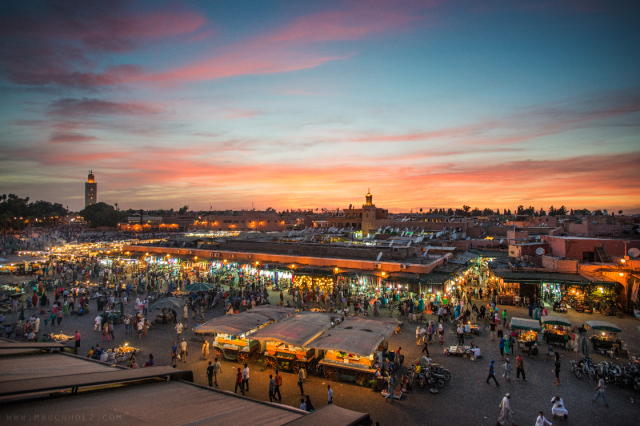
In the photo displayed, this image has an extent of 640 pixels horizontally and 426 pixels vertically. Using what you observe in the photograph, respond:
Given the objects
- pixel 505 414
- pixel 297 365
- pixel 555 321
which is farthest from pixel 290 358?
pixel 555 321

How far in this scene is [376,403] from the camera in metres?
10.2

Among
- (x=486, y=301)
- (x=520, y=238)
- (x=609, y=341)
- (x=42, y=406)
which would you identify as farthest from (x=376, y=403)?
(x=520, y=238)

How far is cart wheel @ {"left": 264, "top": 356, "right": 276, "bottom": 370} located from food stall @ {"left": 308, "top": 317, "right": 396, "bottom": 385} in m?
1.83

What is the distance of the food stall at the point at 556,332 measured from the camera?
14553 mm

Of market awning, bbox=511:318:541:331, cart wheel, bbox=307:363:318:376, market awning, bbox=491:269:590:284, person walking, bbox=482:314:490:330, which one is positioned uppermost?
market awning, bbox=491:269:590:284

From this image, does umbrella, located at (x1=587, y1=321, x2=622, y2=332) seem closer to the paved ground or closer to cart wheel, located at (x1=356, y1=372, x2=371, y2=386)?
the paved ground

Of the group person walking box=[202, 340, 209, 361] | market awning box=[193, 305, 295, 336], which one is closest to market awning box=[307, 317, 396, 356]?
market awning box=[193, 305, 295, 336]

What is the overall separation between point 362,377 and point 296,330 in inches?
120

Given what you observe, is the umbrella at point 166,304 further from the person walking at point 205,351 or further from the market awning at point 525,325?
the market awning at point 525,325

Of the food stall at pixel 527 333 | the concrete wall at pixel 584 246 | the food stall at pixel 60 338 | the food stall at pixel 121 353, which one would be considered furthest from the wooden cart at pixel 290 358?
the concrete wall at pixel 584 246

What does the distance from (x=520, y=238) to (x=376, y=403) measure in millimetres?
32683

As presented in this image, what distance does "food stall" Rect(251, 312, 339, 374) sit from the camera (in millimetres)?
12352

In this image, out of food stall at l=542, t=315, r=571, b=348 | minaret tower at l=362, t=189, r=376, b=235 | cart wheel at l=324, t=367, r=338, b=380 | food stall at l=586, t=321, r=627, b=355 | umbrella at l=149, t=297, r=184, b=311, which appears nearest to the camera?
cart wheel at l=324, t=367, r=338, b=380

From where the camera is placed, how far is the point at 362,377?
11.5 m
